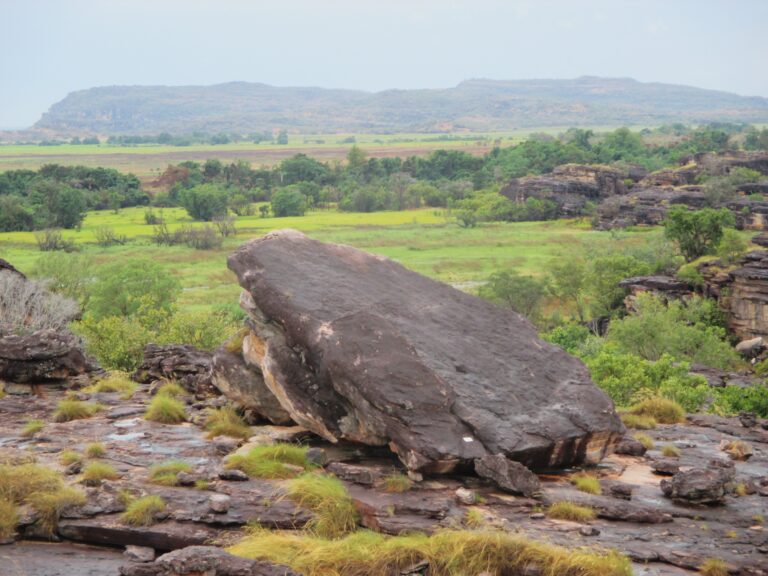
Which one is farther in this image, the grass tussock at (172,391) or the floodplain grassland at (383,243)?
the floodplain grassland at (383,243)

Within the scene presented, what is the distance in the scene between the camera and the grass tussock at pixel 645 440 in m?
16.2

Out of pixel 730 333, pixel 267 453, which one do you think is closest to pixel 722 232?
pixel 730 333

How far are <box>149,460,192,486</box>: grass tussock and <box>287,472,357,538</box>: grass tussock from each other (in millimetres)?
1688

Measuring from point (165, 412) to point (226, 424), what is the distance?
171 centimetres

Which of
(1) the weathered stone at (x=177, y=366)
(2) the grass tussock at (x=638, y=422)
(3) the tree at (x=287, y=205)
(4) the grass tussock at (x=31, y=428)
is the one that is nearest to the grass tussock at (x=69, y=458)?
(4) the grass tussock at (x=31, y=428)

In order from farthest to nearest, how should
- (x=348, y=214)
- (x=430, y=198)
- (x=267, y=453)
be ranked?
(x=430, y=198) < (x=348, y=214) < (x=267, y=453)

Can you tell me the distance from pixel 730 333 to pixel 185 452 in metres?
46.7

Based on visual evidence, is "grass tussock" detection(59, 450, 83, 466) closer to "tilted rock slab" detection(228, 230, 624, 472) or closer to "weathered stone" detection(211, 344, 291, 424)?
"weathered stone" detection(211, 344, 291, 424)

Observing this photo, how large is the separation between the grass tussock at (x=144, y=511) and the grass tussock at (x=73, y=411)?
5.41 metres

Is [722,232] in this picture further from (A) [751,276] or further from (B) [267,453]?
(B) [267,453]

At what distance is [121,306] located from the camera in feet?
146

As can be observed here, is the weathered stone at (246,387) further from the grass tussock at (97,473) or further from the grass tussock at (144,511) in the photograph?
the grass tussock at (144,511)

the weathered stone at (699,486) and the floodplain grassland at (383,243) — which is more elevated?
the weathered stone at (699,486)

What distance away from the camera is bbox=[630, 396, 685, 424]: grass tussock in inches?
750
